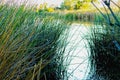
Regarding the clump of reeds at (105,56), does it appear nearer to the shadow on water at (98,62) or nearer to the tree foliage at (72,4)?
the shadow on water at (98,62)

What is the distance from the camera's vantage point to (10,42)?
1781 mm

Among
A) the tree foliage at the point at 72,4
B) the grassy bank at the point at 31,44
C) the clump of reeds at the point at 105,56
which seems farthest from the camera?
the tree foliage at the point at 72,4

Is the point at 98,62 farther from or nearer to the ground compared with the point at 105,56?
nearer to the ground

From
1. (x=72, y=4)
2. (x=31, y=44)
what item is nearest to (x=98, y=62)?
(x=31, y=44)

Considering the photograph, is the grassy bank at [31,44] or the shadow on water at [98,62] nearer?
the grassy bank at [31,44]

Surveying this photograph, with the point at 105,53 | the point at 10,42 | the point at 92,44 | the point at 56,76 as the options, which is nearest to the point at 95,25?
the point at 92,44

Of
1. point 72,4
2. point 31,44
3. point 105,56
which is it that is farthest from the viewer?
point 72,4

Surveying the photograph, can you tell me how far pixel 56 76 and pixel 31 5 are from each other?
0.79m

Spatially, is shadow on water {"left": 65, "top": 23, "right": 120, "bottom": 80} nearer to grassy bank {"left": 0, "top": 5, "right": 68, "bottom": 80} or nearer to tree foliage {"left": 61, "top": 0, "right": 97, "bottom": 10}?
grassy bank {"left": 0, "top": 5, "right": 68, "bottom": 80}

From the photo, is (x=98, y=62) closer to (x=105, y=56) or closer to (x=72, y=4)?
(x=105, y=56)

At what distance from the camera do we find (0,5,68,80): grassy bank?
1.74m

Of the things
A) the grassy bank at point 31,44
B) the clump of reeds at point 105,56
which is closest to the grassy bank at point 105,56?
the clump of reeds at point 105,56

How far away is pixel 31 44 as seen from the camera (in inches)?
→ 90.7

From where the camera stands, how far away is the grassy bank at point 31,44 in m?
1.74
